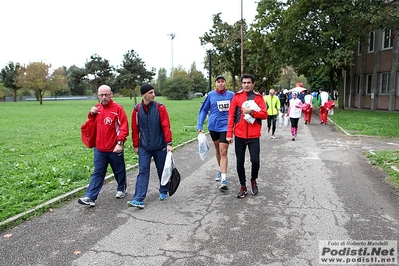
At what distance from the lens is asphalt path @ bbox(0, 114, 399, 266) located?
11.9ft

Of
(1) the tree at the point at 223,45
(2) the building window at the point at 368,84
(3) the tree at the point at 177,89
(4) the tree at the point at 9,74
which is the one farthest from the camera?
(3) the tree at the point at 177,89

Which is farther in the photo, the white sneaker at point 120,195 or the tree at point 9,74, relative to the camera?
the tree at point 9,74

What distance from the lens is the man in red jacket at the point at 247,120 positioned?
5.34 meters

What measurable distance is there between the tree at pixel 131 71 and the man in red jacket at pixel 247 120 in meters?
46.8

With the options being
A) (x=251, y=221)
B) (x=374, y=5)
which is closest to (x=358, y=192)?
(x=251, y=221)

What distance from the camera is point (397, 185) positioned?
20.3 feet

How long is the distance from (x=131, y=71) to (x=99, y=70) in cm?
622

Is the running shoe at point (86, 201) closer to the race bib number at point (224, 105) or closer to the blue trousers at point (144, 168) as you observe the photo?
the blue trousers at point (144, 168)

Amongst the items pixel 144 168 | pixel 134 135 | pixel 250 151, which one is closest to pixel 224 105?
pixel 250 151

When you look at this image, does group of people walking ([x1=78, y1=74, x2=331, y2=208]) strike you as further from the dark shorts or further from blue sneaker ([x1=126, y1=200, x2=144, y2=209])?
the dark shorts

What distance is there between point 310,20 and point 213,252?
23.5 m

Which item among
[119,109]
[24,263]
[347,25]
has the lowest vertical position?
[24,263]

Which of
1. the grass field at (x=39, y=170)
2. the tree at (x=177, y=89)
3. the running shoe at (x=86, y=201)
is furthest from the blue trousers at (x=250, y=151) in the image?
the tree at (x=177, y=89)

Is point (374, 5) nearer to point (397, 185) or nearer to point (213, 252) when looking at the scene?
point (397, 185)
